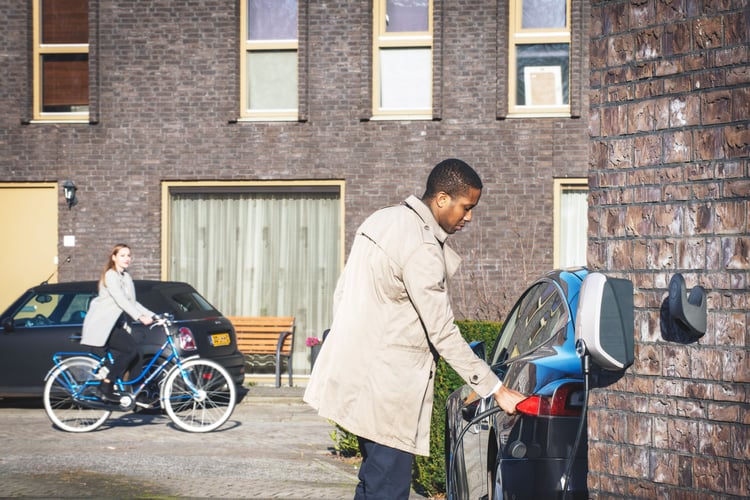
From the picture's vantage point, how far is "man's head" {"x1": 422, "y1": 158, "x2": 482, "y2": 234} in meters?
4.71

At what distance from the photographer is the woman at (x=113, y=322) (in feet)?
38.0

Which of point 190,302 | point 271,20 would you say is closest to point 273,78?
point 271,20

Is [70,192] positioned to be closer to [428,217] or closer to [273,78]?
[273,78]

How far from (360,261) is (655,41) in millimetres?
1573

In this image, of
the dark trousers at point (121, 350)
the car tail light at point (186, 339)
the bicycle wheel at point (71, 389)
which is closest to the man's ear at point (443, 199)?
the dark trousers at point (121, 350)

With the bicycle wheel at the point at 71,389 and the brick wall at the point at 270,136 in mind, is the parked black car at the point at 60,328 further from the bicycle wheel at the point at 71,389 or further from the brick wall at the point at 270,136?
the brick wall at the point at 270,136

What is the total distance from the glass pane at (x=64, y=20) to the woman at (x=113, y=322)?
23.0 feet

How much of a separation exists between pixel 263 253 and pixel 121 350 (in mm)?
5919

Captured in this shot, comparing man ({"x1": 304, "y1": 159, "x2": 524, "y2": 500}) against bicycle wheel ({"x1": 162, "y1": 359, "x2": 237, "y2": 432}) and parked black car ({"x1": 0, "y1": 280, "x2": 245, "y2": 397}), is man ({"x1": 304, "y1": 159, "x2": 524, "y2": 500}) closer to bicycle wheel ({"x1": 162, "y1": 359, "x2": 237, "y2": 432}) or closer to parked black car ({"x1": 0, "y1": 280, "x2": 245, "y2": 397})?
bicycle wheel ({"x1": 162, "y1": 359, "x2": 237, "y2": 432})

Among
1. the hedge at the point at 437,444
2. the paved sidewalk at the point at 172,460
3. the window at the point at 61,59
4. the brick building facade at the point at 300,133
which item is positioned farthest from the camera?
the window at the point at 61,59

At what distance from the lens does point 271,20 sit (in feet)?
56.6

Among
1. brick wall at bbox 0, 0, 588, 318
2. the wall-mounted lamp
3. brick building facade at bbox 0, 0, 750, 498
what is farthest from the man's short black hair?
the wall-mounted lamp

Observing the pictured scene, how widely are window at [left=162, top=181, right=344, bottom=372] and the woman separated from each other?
18.7 feet

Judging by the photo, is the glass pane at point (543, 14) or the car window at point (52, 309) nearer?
the car window at point (52, 309)
